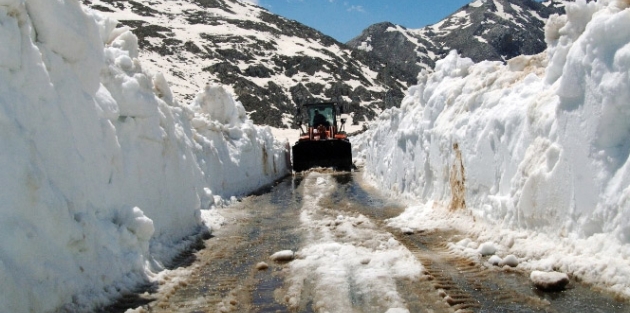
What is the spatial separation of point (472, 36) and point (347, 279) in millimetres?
159079

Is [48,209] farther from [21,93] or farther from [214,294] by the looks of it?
[214,294]

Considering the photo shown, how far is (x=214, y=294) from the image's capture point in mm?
5641

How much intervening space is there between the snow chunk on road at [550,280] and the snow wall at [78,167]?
4.11 meters

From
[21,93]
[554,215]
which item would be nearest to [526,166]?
[554,215]

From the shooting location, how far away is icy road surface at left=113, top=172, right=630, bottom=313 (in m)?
4.90

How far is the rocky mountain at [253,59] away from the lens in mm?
69438

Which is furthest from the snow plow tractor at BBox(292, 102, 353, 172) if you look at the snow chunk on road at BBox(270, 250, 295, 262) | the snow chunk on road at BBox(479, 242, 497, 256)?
the snow chunk on road at BBox(479, 242, 497, 256)

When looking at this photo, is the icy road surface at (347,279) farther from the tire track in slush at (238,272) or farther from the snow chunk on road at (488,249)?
the snow chunk on road at (488,249)

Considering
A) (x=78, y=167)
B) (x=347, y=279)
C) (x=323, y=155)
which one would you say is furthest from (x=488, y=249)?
(x=323, y=155)

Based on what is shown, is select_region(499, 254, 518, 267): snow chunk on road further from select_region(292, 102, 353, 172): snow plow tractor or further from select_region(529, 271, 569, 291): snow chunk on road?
select_region(292, 102, 353, 172): snow plow tractor

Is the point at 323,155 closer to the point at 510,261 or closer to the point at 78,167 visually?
the point at 510,261

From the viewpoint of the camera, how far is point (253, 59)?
85.6 metres

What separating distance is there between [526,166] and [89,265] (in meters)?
5.26

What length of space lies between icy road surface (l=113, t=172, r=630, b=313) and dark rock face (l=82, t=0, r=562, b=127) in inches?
1676
